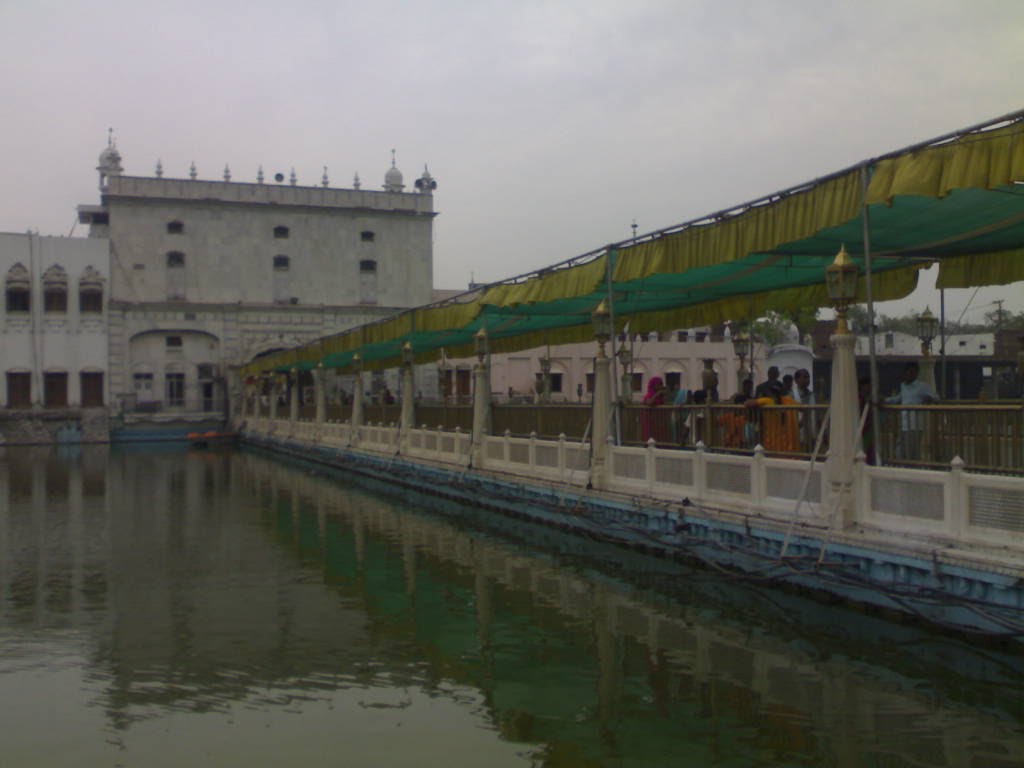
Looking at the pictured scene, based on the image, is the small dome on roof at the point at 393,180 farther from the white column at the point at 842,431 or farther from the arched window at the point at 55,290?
the white column at the point at 842,431

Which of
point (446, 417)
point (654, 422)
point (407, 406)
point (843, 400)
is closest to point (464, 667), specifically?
point (843, 400)

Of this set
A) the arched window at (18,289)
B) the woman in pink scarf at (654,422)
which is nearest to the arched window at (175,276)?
the arched window at (18,289)

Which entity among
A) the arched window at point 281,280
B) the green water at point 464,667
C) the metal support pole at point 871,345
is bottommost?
the green water at point 464,667

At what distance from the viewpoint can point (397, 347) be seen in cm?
2925

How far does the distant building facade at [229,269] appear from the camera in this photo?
170ft

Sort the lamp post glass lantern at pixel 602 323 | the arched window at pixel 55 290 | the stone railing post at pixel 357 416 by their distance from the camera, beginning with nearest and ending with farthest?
the lamp post glass lantern at pixel 602 323 < the stone railing post at pixel 357 416 < the arched window at pixel 55 290

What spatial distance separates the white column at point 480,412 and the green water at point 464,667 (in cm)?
384

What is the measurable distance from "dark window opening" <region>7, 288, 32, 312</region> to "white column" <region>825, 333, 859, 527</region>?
47.7 meters

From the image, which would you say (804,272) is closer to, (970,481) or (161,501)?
(970,481)

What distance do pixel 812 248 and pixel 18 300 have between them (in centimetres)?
4604

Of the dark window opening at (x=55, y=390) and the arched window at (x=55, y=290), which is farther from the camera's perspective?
the arched window at (x=55, y=290)

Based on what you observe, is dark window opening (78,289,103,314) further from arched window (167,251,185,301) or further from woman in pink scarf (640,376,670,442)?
woman in pink scarf (640,376,670,442)

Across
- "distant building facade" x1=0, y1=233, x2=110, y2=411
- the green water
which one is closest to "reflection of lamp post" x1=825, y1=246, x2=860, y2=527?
the green water

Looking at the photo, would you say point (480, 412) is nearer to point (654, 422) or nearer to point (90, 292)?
point (654, 422)
